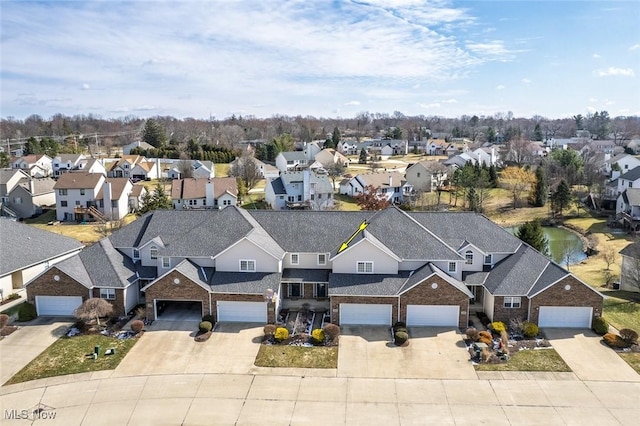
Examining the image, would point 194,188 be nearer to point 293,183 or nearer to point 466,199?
point 293,183

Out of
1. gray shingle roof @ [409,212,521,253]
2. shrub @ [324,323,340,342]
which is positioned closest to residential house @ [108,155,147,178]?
gray shingle roof @ [409,212,521,253]

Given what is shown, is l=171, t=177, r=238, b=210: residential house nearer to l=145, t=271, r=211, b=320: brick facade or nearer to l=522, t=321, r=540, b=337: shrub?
l=145, t=271, r=211, b=320: brick facade

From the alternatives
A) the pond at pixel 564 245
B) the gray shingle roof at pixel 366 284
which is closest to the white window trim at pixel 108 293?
the gray shingle roof at pixel 366 284

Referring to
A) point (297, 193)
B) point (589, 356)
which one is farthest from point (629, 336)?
point (297, 193)

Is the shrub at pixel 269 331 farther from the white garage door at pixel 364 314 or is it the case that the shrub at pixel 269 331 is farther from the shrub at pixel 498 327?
the shrub at pixel 498 327

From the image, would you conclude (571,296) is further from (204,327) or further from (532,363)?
(204,327)

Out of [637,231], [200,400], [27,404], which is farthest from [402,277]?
[637,231]
